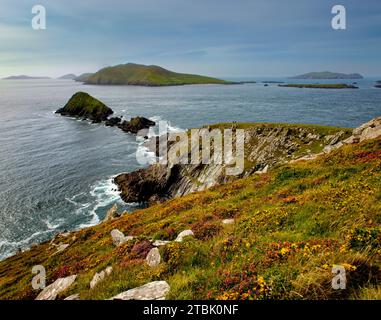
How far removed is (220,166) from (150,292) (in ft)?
144

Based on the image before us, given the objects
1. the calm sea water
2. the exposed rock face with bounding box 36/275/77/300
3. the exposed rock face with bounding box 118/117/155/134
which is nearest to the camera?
the exposed rock face with bounding box 36/275/77/300

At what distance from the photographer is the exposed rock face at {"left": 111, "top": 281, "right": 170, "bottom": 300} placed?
8273 mm

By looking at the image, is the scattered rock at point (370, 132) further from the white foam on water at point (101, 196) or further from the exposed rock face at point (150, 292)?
the white foam on water at point (101, 196)

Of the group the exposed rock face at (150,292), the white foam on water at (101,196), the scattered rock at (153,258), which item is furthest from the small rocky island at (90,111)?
the exposed rock face at (150,292)

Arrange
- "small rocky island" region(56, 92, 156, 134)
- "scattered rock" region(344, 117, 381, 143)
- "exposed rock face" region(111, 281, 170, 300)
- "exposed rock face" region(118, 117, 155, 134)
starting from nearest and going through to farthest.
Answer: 1. "exposed rock face" region(111, 281, 170, 300)
2. "scattered rock" region(344, 117, 381, 143)
3. "exposed rock face" region(118, 117, 155, 134)
4. "small rocky island" region(56, 92, 156, 134)

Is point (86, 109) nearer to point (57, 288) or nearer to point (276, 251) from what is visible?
point (57, 288)

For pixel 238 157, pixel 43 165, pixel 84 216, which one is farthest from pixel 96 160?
pixel 238 157

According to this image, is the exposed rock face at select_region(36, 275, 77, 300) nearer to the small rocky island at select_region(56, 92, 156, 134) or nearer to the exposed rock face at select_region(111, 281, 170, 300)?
the exposed rock face at select_region(111, 281, 170, 300)

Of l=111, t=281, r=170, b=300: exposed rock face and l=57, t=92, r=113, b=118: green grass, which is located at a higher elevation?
l=57, t=92, r=113, b=118: green grass

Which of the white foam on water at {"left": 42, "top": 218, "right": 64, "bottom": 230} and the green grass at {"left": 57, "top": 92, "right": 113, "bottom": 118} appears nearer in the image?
the white foam on water at {"left": 42, "top": 218, "right": 64, "bottom": 230}

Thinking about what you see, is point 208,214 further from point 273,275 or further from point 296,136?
point 296,136

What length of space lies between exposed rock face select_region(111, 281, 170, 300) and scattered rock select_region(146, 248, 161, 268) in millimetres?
2334

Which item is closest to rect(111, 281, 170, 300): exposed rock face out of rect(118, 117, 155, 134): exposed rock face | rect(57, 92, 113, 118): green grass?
rect(118, 117, 155, 134): exposed rock face

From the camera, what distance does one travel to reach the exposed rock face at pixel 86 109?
498 ft
